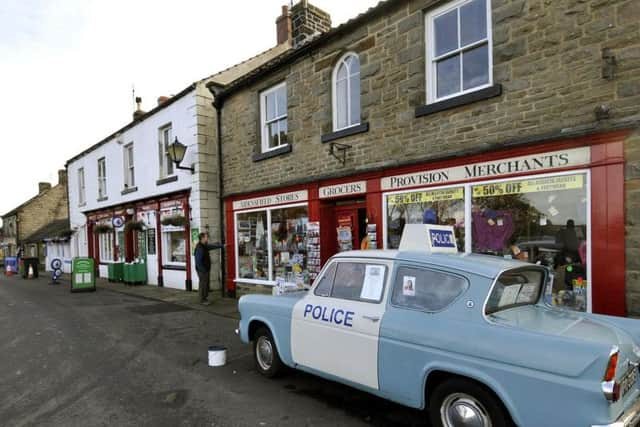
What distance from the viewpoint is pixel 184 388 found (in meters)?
4.64

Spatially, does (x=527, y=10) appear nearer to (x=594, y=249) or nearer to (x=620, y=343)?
(x=594, y=249)

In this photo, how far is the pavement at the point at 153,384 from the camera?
389 centimetres

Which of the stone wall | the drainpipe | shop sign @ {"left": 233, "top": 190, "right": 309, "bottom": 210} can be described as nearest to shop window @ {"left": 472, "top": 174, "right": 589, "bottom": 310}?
shop sign @ {"left": 233, "top": 190, "right": 309, "bottom": 210}

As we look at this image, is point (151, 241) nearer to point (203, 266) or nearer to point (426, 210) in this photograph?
point (203, 266)

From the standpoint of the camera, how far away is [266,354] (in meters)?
4.91

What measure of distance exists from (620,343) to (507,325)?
71 cm

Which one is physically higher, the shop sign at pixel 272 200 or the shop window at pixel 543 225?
the shop sign at pixel 272 200

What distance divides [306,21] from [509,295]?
36.0 ft

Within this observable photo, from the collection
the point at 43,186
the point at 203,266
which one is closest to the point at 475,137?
the point at 203,266

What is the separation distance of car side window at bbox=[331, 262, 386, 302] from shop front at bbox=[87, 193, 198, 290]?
28.1ft

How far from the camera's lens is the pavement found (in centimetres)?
389

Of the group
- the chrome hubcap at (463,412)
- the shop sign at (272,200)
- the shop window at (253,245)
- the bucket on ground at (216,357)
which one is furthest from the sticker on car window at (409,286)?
the shop window at (253,245)

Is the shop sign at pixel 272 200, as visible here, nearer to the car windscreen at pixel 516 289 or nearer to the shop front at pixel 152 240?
the shop front at pixel 152 240

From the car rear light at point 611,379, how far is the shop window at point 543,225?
3.30 meters
